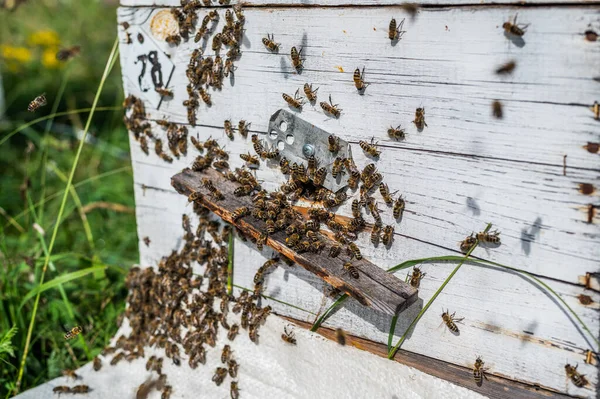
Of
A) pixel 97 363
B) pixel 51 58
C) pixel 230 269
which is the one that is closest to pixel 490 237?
pixel 230 269

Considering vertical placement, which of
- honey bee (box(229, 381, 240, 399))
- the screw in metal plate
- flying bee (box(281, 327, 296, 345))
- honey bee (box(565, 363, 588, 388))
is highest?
the screw in metal plate

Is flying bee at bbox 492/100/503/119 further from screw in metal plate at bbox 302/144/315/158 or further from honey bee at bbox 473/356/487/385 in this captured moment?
honey bee at bbox 473/356/487/385

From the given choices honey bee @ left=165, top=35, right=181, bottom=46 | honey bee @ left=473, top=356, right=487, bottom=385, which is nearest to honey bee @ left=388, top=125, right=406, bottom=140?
honey bee @ left=473, top=356, right=487, bottom=385

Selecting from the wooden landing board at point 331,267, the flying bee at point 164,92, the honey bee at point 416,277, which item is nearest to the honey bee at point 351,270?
the wooden landing board at point 331,267

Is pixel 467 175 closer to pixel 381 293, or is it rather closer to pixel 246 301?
pixel 381 293

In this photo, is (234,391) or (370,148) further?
(234,391)

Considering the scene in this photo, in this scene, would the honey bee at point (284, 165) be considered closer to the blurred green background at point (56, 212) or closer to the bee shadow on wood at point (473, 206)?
the bee shadow on wood at point (473, 206)

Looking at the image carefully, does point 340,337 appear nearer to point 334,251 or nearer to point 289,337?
point 289,337
